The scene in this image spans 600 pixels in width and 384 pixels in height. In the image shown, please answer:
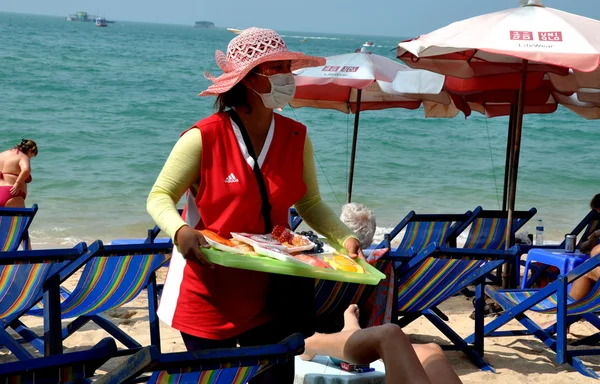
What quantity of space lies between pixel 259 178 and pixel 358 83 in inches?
200

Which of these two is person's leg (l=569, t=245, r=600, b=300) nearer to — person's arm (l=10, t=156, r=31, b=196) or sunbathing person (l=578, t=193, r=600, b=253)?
sunbathing person (l=578, t=193, r=600, b=253)

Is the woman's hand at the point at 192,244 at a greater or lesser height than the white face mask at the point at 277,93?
lesser

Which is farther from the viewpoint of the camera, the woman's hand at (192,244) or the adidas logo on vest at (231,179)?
the adidas logo on vest at (231,179)

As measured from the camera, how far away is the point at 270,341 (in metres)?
2.28

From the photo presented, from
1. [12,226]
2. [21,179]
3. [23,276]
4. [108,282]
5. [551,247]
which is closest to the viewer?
[23,276]

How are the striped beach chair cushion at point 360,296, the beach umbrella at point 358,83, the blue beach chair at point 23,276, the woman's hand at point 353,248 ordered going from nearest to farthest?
the woman's hand at point 353,248
the blue beach chair at point 23,276
the striped beach chair cushion at point 360,296
the beach umbrella at point 358,83

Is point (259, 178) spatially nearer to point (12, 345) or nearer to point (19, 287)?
point (19, 287)

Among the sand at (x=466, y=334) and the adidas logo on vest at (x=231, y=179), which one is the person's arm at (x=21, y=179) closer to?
the sand at (x=466, y=334)

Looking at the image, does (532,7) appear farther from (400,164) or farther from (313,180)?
(400,164)

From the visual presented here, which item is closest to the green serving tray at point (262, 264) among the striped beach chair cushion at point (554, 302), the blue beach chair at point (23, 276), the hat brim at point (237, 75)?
the hat brim at point (237, 75)

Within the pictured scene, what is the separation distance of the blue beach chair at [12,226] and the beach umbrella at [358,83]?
265 centimetres

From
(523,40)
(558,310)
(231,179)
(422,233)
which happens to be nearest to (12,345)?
(231,179)

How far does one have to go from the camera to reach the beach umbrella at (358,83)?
287 inches

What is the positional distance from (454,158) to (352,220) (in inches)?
663
